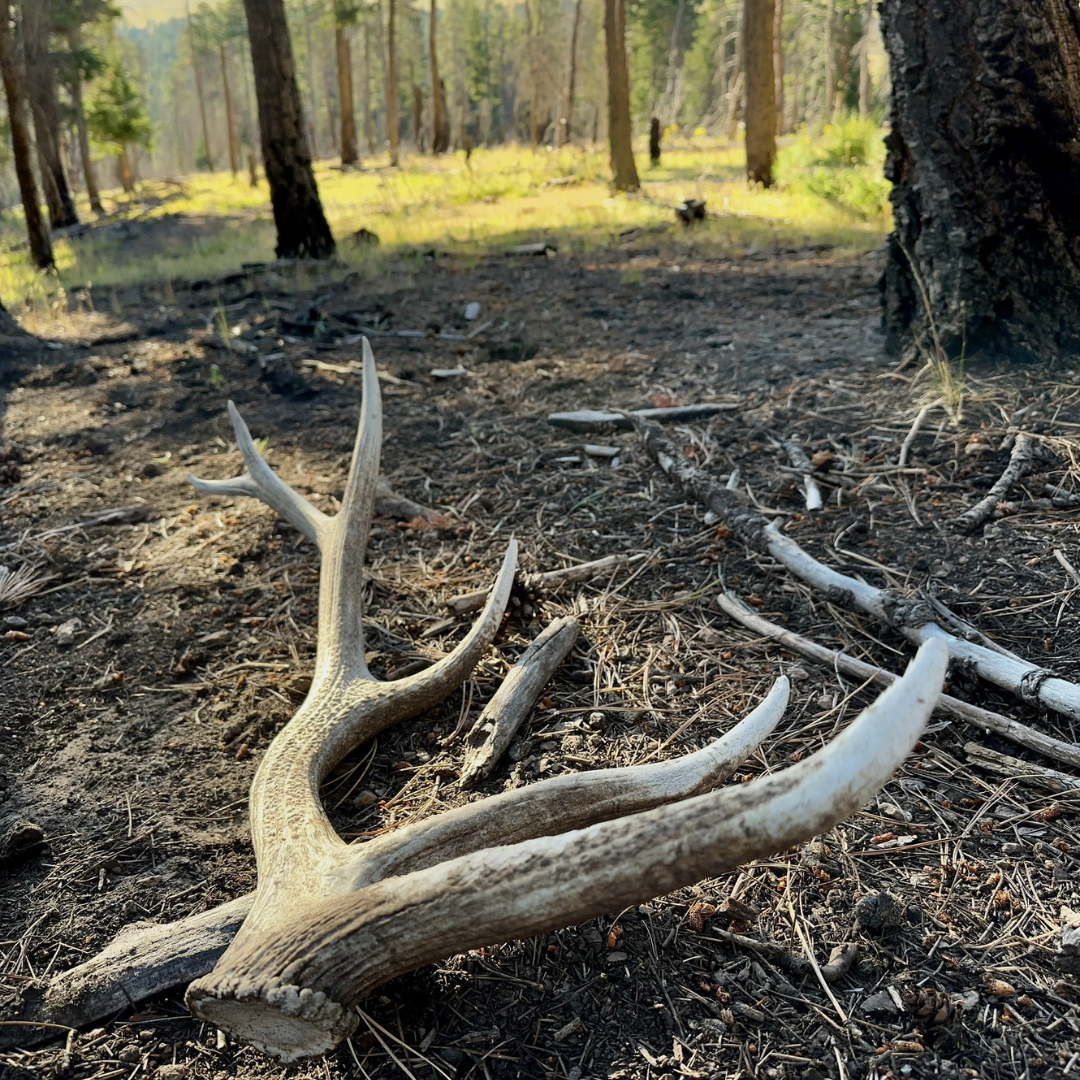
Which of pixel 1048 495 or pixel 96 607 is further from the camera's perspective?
pixel 96 607

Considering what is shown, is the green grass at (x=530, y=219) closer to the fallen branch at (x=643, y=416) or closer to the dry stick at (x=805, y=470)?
the fallen branch at (x=643, y=416)

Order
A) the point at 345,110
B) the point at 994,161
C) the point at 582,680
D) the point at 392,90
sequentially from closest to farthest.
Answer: the point at 582,680, the point at 994,161, the point at 345,110, the point at 392,90

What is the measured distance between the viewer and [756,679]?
2287mm

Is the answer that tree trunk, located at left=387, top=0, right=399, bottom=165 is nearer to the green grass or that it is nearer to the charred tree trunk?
the charred tree trunk

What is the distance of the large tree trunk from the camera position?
135 inches

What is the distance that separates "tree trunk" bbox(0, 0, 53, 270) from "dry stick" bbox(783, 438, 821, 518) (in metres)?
11.0

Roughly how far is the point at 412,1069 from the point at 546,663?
1.12 meters

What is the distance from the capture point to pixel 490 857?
1260 millimetres

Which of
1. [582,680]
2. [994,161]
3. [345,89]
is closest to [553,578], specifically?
[582,680]

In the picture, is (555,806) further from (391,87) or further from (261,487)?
(391,87)

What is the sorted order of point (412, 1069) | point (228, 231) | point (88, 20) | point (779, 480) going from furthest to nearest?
point (88, 20) < point (228, 231) < point (779, 480) < point (412, 1069)

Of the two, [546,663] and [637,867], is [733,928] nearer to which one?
[637,867]

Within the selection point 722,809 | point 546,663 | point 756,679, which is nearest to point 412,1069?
point 722,809

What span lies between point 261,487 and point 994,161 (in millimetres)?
3351
